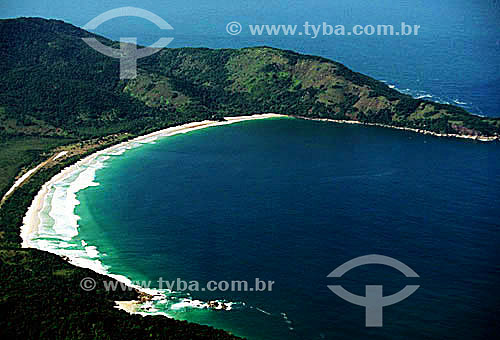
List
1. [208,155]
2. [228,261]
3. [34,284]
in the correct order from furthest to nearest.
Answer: [208,155]
[228,261]
[34,284]

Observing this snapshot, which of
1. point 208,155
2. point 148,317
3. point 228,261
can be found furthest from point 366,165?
point 148,317

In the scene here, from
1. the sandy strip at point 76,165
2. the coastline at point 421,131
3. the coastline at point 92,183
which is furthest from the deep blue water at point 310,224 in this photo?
the sandy strip at point 76,165

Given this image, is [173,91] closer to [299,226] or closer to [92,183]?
[92,183]

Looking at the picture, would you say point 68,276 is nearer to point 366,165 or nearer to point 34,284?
point 34,284

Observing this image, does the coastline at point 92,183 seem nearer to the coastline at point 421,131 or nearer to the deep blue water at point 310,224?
the deep blue water at point 310,224

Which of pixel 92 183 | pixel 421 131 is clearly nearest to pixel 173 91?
pixel 92 183

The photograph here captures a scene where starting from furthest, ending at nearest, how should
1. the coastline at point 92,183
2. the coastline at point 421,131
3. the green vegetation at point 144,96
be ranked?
the coastline at point 421,131 → the green vegetation at point 144,96 → the coastline at point 92,183

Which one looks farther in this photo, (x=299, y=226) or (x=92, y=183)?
(x=92, y=183)
